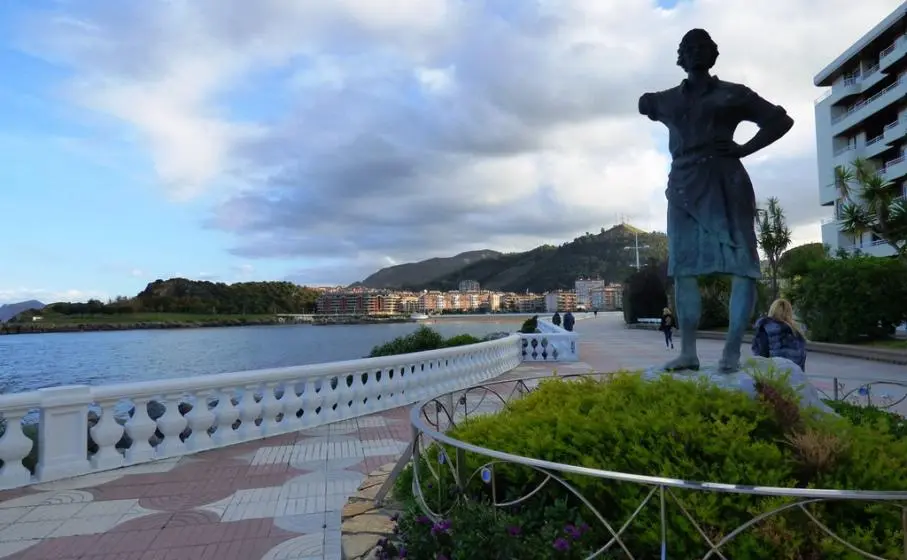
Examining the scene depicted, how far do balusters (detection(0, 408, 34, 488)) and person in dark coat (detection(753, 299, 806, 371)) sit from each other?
23.5 feet

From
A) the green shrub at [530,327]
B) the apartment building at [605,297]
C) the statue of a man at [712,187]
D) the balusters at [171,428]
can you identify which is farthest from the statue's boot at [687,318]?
the apartment building at [605,297]

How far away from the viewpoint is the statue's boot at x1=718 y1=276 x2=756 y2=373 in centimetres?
457

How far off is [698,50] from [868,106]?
3935 centimetres

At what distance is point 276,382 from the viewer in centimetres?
722

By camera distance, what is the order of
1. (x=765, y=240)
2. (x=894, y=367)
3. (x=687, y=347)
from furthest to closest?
(x=765, y=240)
(x=894, y=367)
(x=687, y=347)

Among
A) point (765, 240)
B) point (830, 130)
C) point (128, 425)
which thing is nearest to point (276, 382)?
point (128, 425)

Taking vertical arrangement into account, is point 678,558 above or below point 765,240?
below

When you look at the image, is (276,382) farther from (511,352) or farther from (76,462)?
(511,352)

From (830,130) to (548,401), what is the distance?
4492 centimetres

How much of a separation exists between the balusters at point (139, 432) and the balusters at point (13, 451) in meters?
0.86

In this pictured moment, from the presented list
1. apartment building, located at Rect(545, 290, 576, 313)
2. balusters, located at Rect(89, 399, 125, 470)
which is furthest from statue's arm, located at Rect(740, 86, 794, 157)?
apartment building, located at Rect(545, 290, 576, 313)

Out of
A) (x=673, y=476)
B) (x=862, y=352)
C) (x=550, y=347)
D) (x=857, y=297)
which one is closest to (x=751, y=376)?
(x=673, y=476)

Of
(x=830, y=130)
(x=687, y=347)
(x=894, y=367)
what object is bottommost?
(x=894, y=367)

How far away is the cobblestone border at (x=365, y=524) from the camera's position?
116 inches
